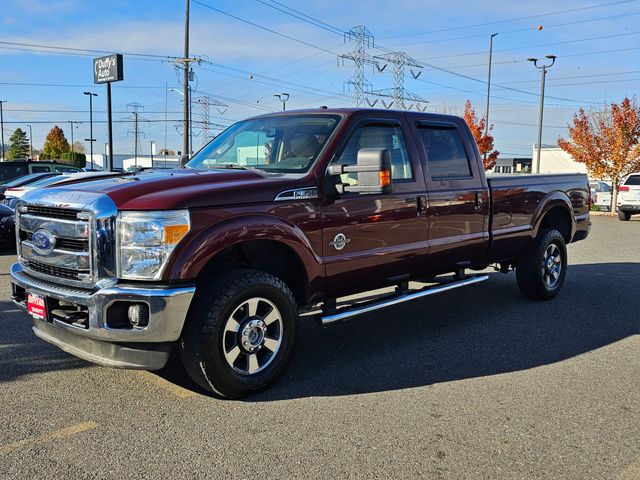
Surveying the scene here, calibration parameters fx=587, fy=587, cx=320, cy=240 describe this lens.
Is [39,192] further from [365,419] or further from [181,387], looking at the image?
[365,419]

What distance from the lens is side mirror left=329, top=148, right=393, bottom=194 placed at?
4.19 metres

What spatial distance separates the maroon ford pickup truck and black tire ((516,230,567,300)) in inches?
50.4

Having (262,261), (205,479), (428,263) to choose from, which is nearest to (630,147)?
(428,263)

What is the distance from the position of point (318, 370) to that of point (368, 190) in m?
1.44

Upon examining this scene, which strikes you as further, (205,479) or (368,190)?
(368,190)

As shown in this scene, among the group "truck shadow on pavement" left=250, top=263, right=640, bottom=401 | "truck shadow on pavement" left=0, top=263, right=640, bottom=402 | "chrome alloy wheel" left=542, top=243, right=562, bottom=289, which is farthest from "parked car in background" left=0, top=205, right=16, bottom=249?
"chrome alloy wheel" left=542, top=243, right=562, bottom=289

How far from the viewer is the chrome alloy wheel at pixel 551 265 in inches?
275

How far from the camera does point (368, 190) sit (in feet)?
14.2

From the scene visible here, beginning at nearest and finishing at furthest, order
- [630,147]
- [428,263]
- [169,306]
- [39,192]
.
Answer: [169,306]
[39,192]
[428,263]
[630,147]

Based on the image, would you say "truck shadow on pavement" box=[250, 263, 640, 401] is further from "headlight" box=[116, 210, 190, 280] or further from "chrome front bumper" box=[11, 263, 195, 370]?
"headlight" box=[116, 210, 190, 280]

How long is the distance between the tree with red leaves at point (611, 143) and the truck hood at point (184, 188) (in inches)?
968

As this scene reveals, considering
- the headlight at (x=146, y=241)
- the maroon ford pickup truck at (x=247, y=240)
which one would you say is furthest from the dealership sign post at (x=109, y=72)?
the headlight at (x=146, y=241)

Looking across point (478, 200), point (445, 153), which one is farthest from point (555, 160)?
point (445, 153)

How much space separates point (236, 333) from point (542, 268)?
4347 millimetres
